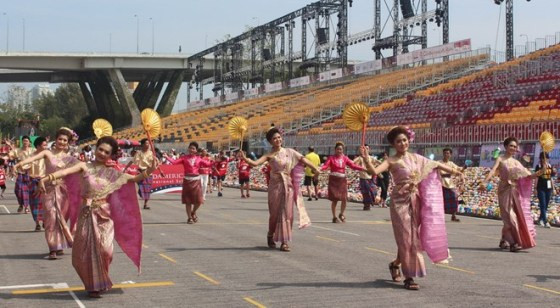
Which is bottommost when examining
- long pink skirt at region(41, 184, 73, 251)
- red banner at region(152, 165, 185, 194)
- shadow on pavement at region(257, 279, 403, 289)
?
shadow on pavement at region(257, 279, 403, 289)

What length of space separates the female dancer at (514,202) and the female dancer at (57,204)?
265 inches

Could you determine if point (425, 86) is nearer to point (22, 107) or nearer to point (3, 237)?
point (3, 237)

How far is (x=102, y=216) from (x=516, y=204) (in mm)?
7215

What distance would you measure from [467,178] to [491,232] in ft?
32.4

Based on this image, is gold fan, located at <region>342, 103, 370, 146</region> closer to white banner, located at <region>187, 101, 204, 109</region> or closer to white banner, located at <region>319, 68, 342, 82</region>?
white banner, located at <region>319, 68, 342, 82</region>

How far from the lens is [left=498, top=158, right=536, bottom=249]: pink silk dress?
12320 millimetres

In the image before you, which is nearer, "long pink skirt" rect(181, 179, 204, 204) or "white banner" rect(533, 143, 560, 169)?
"long pink skirt" rect(181, 179, 204, 204)

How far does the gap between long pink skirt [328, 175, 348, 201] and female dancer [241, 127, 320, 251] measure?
5.26m

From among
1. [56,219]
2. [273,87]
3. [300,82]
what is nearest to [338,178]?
[56,219]

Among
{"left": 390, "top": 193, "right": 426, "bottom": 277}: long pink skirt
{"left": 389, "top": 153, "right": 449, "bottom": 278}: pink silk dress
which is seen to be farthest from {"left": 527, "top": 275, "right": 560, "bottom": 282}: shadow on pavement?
{"left": 390, "top": 193, "right": 426, "bottom": 277}: long pink skirt

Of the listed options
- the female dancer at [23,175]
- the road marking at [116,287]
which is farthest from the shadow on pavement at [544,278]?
the female dancer at [23,175]

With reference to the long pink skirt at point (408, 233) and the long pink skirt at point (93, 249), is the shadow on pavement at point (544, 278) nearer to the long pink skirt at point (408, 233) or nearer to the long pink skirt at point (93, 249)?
the long pink skirt at point (408, 233)

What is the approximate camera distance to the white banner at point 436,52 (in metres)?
48.9

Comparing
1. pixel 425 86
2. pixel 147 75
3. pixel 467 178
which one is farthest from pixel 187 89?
pixel 467 178
